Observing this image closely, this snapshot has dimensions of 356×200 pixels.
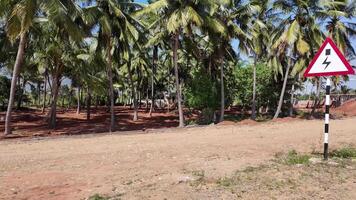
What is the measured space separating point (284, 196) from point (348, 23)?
107 ft

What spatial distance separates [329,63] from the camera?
10727 mm

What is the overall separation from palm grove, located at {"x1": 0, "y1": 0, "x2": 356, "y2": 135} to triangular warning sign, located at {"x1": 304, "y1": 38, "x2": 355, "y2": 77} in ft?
42.1

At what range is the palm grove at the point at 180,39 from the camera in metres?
24.3

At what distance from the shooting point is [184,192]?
7.54m

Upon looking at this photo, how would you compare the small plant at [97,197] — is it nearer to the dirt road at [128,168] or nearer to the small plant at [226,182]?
the dirt road at [128,168]

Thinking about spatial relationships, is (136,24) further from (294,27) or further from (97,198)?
(97,198)

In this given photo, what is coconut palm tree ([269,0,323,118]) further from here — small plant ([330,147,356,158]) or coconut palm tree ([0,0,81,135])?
small plant ([330,147,356,158])

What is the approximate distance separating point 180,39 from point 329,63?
22950mm

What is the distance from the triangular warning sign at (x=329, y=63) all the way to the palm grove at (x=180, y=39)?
12827 mm

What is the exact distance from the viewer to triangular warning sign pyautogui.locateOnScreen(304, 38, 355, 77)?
34.6 ft

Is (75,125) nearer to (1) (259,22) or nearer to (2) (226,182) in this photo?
(1) (259,22)

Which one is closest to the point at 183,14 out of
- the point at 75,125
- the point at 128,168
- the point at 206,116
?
the point at 206,116

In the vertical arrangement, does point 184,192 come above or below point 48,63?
below

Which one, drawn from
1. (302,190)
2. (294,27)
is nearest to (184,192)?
(302,190)
